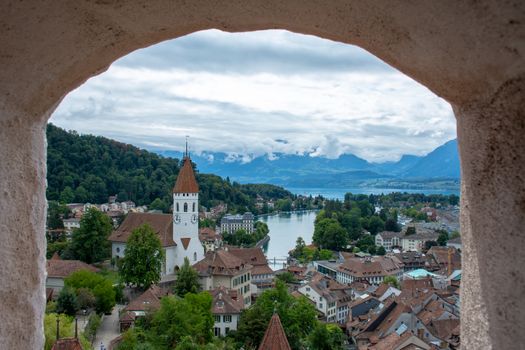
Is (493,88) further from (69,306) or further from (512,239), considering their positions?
(69,306)

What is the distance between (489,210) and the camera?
1.62 metres

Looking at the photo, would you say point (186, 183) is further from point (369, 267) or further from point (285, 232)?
point (285, 232)

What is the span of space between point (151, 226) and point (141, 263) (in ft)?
31.1

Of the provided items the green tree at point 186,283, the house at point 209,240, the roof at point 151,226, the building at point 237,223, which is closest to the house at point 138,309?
the green tree at point 186,283

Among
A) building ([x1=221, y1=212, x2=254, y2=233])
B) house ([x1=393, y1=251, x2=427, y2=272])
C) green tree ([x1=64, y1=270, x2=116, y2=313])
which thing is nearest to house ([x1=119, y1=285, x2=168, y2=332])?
green tree ([x1=64, y1=270, x2=116, y2=313])

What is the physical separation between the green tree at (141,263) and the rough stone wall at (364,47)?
92.6 feet

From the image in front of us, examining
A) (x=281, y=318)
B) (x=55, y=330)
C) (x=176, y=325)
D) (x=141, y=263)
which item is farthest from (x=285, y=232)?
(x=55, y=330)

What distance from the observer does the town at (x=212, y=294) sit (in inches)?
811

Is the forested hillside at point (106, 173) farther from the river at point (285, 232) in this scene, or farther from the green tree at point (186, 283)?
the green tree at point (186, 283)

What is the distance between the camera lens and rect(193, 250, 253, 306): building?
32656 millimetres

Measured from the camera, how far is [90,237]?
36.8m

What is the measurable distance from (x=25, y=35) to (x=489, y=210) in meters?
1.55

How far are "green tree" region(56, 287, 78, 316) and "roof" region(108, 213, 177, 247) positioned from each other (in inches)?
538

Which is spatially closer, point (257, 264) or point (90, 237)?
point (90, 237)
